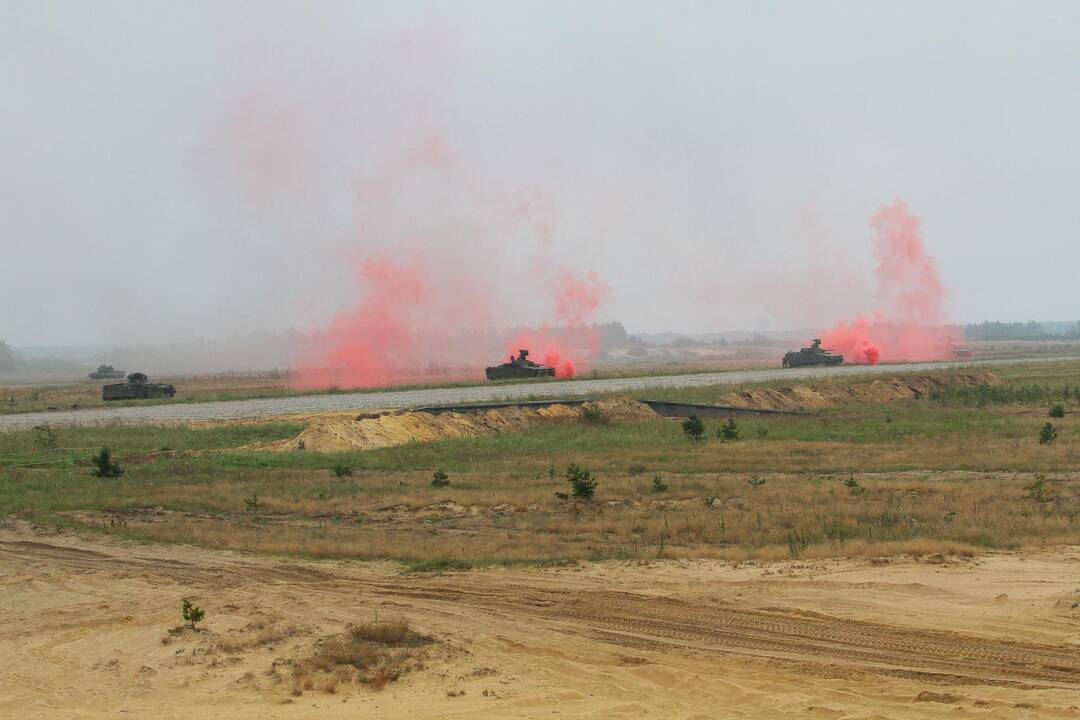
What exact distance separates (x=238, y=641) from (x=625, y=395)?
37.1 m

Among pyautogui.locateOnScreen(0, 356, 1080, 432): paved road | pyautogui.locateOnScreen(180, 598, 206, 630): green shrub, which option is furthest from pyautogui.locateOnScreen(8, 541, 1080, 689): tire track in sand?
pyautogui.locateOnScreen(0, 356, 1080, 432): paved road

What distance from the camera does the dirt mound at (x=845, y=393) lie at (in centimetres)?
5062

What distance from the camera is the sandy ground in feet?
31.1

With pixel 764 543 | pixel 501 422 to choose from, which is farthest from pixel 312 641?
pixel 501 422

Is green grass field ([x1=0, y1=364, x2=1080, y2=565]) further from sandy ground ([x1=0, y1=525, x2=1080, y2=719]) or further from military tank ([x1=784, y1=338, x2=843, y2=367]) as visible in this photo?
military tank ([x1=784, y1=338, x2=843, y2=367])

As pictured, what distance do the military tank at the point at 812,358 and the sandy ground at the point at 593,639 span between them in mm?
71752

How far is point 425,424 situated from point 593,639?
28.1m

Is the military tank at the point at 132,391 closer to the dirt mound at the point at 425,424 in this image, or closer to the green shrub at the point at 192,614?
the dirt mound at the point at 425,424

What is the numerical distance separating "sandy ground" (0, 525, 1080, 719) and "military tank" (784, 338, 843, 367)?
235 feet

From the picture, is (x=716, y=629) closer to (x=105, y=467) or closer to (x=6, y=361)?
(x=105, y=467)

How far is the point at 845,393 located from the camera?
5541cm

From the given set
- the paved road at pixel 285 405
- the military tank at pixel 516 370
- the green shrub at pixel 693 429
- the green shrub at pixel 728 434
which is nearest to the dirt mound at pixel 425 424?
the paved road at pixel 285 405

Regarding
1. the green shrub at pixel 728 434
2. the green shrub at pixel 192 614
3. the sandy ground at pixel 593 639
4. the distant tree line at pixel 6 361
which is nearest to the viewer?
the sandy ground at pixel 593 639

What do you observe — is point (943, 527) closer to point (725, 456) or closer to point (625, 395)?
point (725, 456)
